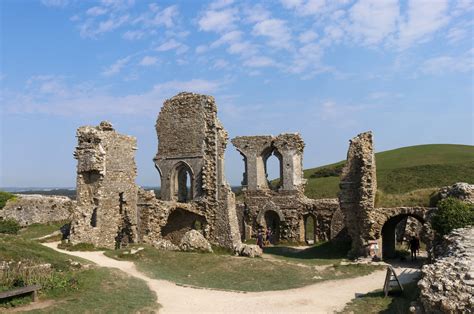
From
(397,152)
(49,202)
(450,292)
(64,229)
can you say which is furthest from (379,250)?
(397,152)

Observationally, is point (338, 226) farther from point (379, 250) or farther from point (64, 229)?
point (64, 229)

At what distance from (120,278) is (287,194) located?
19.9 m

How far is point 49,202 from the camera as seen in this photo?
34000 millimetres

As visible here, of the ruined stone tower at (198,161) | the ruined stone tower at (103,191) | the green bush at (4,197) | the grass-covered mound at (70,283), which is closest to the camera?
the grass-covered mound at (70,283)

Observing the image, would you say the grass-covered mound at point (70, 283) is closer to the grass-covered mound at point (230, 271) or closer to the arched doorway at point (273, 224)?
the grass-covered mound at point (230, 271)

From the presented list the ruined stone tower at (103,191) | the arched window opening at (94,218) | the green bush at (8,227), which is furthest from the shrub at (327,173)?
the arched window opening at (94,218)

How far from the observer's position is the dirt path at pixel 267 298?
12.3 m

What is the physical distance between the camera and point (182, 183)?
29562 millimetres

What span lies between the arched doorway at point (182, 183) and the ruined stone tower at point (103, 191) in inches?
172

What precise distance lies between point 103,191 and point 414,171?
41.3 metres

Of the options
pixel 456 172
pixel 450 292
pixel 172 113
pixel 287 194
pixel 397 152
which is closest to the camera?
pixel 450 292

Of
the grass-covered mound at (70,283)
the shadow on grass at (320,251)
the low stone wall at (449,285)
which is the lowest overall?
the shadow on grass at (320,251)

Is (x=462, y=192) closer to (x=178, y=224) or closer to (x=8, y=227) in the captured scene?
(x=178, y=224)

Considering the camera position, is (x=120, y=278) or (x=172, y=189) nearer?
(x=120, y=278)
